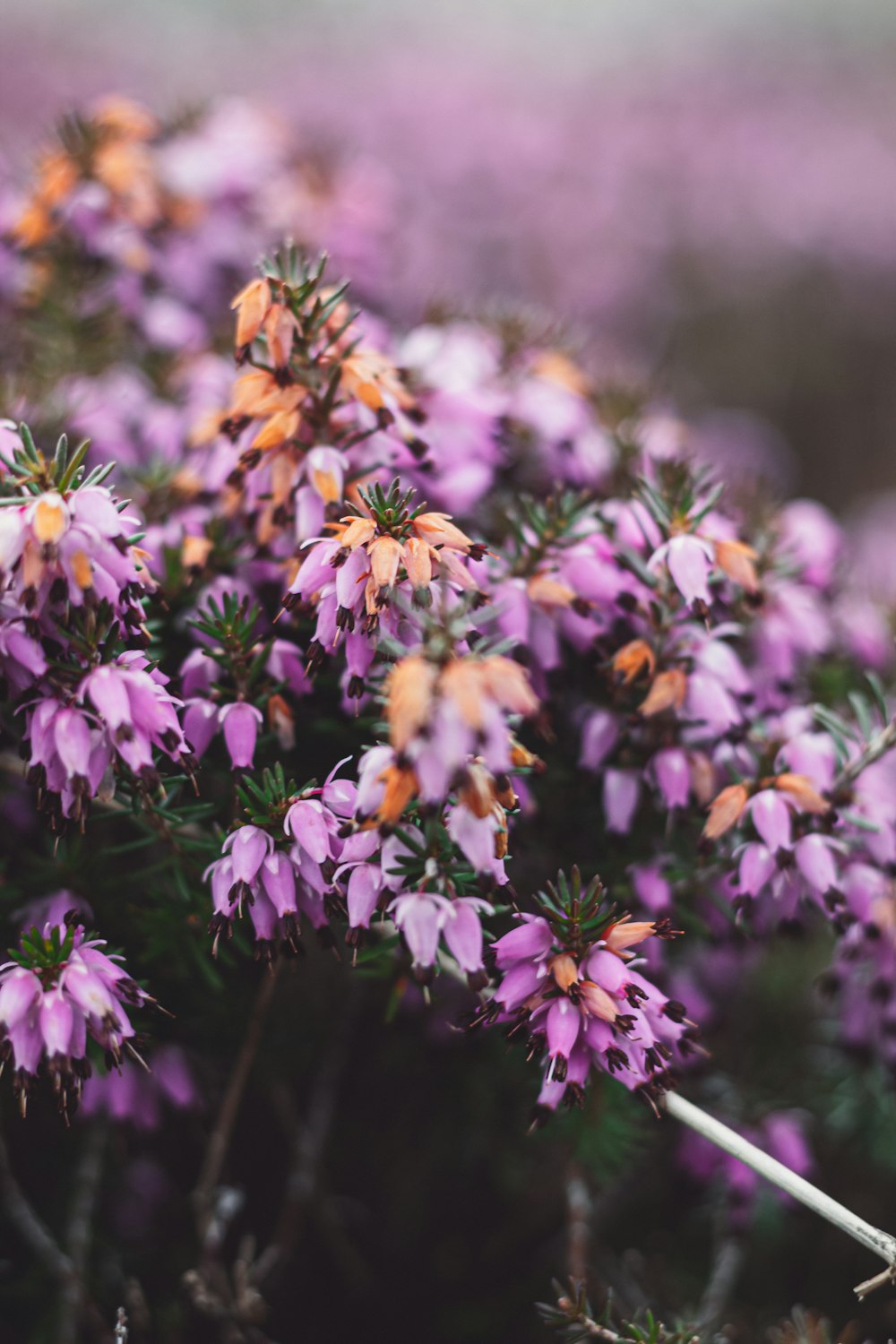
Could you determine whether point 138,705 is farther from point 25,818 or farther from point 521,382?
point 521,382

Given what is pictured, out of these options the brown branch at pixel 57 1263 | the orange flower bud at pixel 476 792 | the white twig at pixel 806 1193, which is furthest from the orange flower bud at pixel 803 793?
the brown branch at pixel 57 1263

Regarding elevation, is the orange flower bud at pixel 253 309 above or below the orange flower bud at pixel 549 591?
above

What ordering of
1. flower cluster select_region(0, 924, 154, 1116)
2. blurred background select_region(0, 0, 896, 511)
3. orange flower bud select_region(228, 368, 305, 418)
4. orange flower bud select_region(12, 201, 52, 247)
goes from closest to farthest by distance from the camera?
flower cluster select_region(0, 924, 154, 1116)
orange flower bud select_region(228, 368, 305, 418)
orange flower bud select_region(12, 201, 52, 247)
blurred background select_region(0, 0, 896, 511)

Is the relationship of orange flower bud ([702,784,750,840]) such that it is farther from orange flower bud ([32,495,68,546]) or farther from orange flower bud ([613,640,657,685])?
orange flower bud ([32,495,68,546])

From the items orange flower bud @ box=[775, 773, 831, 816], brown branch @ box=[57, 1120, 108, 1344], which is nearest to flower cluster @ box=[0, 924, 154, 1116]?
brown branch @ box=[57, 1120, 108, 1344]

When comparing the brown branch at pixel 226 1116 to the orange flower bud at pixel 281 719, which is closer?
the orange flower bud at pixel 281 719

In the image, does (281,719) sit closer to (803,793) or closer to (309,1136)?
(803,793)

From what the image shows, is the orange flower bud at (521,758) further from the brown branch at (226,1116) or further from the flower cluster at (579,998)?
the brown branch at (226,1116)
